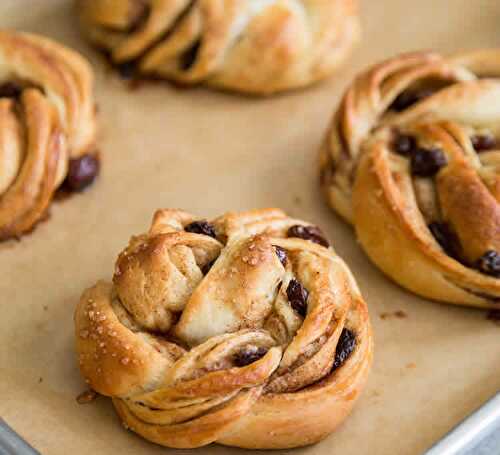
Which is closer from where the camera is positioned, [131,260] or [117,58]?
[131,260]

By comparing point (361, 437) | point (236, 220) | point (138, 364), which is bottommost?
point (361, 437)

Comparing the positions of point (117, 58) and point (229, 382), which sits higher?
point (117, 58)

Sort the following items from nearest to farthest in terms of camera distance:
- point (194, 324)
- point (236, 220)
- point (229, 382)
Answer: point (229, 382) < point (194, 324) < point (236, 220)

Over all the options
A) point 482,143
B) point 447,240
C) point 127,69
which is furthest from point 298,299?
point 127,69

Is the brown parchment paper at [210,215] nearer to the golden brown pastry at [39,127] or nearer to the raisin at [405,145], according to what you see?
the golden brown pastry at [39,127]

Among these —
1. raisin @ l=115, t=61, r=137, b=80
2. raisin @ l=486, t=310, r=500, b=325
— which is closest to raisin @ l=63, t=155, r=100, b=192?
raisin @ l=115, t=61, r=137, b=80

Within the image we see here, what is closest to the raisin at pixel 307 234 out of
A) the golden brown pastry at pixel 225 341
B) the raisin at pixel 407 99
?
the golden brown pastry at pixel 225 341

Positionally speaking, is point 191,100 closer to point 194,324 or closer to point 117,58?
point 117,58

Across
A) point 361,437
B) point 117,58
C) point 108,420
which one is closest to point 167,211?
point 108,420

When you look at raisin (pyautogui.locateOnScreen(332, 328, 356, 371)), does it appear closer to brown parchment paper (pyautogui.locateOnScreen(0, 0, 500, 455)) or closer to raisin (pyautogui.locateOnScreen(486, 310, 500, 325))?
brown parchment paper (pyautogui.locateOnScreen(0, 0, 500, 455))
